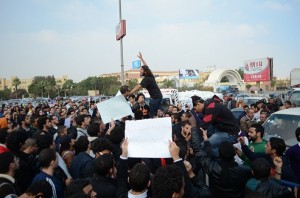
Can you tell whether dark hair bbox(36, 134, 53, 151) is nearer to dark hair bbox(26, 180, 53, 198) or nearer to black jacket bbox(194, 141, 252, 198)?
dark hair bbox(26, 180, 53, 198)

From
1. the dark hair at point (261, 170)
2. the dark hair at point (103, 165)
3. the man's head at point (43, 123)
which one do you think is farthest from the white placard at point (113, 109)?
the man's head at point (43, 123)

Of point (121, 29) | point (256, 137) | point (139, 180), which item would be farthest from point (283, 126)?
point (121, 29)

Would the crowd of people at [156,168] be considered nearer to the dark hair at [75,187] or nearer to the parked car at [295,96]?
the dark hair at [75,187]

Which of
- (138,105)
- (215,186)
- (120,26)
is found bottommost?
(215,186)

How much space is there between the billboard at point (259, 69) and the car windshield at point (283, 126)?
46268 millimetres

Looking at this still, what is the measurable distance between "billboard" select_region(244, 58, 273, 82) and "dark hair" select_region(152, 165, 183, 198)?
1995 inches

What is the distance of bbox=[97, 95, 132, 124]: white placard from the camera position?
4.61 m

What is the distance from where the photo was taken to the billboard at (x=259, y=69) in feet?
163

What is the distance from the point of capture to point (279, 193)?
292 cm

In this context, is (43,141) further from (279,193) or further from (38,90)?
(38,90)

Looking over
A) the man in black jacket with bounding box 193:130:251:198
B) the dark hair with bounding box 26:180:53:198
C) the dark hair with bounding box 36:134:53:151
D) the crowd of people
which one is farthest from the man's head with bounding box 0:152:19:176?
the man in black jacket with bounding box 193:130:251:198

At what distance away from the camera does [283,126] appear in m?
6.05

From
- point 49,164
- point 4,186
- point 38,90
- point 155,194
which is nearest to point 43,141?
point 49,164

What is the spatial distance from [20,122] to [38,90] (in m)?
68.7
